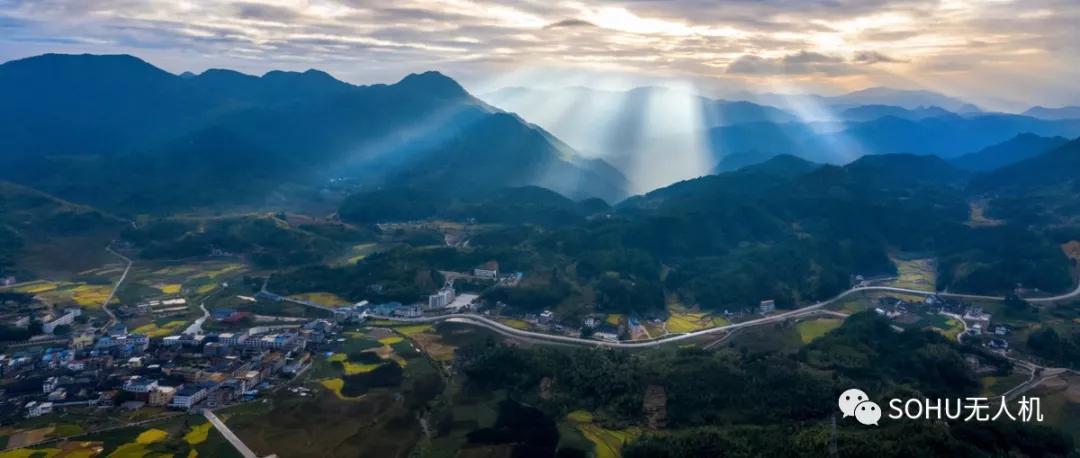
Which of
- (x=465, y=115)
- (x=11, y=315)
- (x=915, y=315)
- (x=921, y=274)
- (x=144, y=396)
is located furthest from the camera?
(x=465, y=115)

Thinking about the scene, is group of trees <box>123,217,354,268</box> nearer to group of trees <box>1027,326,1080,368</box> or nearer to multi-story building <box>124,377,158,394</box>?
multi-story building <box>124,377,158,394</box>

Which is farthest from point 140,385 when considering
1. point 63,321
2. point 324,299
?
point 324,299

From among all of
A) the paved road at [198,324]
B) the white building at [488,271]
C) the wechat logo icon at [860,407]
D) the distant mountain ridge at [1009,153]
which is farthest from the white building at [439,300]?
the distant mountain ridge at [1009,153]

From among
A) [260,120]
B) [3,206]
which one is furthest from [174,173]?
[260,120]

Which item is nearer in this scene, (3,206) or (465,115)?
(3,206)

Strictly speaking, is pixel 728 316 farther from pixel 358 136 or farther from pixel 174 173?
pixel 358 136

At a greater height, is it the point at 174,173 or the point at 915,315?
the point at 174,173

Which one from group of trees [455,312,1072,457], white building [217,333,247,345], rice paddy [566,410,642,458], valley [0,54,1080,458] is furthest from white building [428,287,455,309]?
rice paddy [566,410,642,458]
